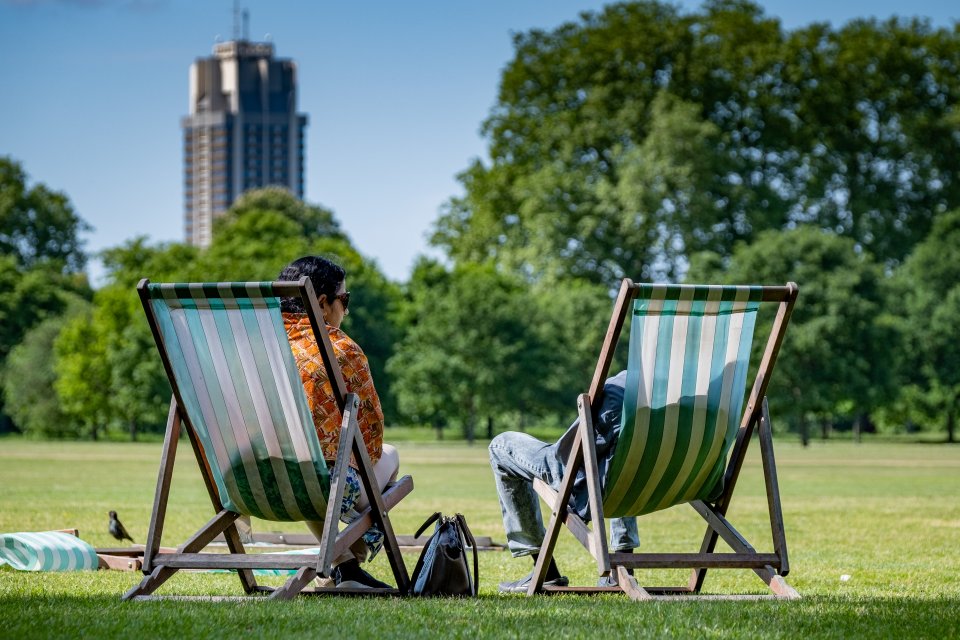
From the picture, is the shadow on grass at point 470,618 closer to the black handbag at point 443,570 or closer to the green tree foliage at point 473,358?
the black handbag at point 443,570

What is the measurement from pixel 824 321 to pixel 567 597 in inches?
1801

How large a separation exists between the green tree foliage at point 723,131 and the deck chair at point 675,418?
4652cm

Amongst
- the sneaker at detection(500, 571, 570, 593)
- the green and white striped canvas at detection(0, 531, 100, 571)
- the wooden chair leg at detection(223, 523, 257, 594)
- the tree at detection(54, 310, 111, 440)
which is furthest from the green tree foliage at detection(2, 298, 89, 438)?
the sneaker at detection(500, 571, 570, 593)

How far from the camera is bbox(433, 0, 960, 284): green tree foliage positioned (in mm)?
53531

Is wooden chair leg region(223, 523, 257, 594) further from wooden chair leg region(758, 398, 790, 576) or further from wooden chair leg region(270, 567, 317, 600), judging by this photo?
wooden chair leg region(758, 398, 790, 576)

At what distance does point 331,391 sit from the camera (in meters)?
6.18

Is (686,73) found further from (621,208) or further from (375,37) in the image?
(375,37)

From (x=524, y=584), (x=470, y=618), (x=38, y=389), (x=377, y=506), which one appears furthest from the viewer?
(x=38, y=389)

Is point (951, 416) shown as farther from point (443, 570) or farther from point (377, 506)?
point (377, 506)

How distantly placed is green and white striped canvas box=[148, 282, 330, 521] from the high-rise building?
600 feet

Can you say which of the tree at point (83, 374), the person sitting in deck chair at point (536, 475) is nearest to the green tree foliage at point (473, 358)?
the tree at point (83, 374)

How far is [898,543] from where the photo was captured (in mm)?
10523

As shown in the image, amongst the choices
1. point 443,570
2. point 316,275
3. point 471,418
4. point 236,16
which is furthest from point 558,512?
point 236,16

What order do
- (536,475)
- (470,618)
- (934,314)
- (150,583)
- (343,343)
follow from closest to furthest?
(470,618) < (150,583) < (343,343) < (536,475) < (934,314)
